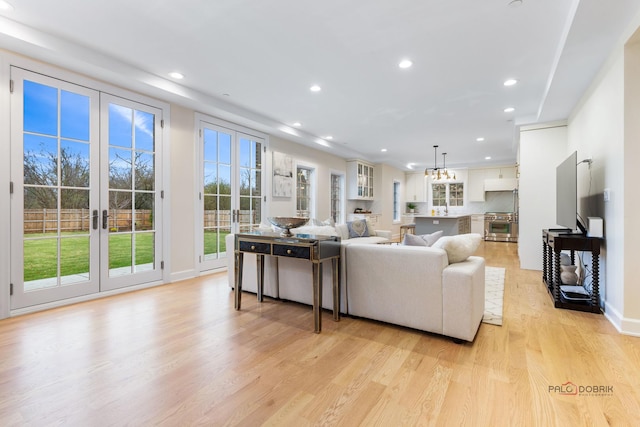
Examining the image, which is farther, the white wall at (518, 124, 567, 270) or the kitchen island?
the kitchen island

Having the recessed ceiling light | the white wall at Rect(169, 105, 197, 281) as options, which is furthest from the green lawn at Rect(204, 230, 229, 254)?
the recessed ceiling light

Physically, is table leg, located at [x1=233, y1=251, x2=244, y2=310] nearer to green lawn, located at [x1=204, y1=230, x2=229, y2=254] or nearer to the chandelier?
green lawn, located at [x1=204, y1=230, x2=229, y2=254]

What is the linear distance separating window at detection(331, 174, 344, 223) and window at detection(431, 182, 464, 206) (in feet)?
14.5

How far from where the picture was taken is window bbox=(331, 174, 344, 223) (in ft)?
26.3

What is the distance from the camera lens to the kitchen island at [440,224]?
718cm

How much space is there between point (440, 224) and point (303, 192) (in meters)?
3.41

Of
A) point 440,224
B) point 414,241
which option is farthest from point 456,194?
point 414,241

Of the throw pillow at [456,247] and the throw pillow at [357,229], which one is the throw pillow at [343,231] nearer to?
the throw pillow at [357,229]

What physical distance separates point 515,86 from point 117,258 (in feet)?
17.7

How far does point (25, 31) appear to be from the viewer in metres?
2.65

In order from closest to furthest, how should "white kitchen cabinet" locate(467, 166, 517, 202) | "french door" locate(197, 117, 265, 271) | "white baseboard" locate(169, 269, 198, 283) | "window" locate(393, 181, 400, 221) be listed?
"white baseboard" locate(169, 269, 198, 283), "french door" locate(197, 117, 265, 271), "white kitchen cabinet" locate(467, 166, 517, 202), "window" locate(393, 181, 400, 221)

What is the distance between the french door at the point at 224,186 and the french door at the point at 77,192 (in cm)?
77

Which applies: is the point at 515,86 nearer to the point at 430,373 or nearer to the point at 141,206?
the point at 430,373

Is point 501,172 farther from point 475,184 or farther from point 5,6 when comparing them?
point 5,6
